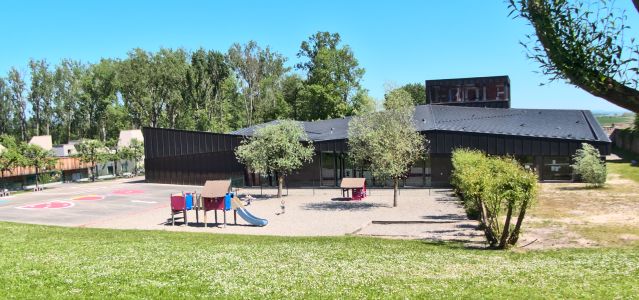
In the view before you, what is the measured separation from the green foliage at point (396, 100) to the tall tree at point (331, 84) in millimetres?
42422

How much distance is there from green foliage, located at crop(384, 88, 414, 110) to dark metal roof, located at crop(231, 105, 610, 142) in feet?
38.3

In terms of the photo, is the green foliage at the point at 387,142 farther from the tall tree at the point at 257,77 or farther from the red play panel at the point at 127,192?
the tall tree at the point at 257,77

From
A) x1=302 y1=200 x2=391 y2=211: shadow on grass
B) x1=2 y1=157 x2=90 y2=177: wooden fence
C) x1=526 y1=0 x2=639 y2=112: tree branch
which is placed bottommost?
x1=302 y1=200 x2=391 y2=211: shadow on grass

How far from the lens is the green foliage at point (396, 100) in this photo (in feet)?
116

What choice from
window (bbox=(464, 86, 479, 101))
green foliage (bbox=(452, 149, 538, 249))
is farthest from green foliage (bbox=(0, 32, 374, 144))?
green foliage (bbox=(452, 149, 538, 249))

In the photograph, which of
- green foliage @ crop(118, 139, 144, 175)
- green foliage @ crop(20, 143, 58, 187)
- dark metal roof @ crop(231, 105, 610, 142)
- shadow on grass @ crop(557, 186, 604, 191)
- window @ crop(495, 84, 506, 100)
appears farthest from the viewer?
green foliage @ crop(118, 139, 144, 175)

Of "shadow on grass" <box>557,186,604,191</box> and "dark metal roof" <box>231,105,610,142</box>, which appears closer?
"shadow on grass" <box>557,186,604,191</box>

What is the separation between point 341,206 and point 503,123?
22.9m

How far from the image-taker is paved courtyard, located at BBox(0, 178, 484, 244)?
27.0 metres

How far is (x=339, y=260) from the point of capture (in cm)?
1617

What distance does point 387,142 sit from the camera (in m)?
34.5

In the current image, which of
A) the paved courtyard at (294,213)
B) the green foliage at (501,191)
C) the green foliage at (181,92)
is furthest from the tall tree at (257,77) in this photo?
the green foliage at (501,191)

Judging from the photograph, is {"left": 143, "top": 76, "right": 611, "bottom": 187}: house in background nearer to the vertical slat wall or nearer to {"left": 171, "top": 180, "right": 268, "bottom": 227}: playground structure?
the vertical slat wall

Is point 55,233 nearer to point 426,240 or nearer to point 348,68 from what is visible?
point 426,240
